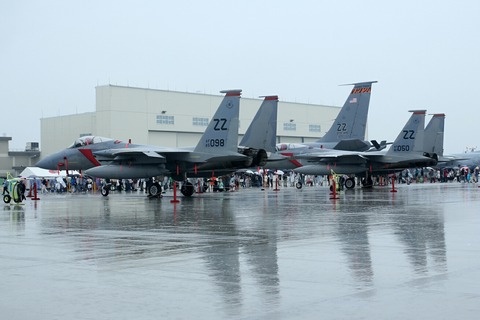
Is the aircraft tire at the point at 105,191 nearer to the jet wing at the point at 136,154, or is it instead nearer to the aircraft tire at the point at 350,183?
the jet wing at the point at 136,154

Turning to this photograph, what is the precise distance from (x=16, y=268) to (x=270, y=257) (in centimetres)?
369

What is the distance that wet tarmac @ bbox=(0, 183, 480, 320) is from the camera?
6746mm

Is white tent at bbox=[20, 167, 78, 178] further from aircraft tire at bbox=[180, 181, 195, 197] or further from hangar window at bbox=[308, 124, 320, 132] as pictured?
hangar window at bbox=[308, 124, 320, 132]

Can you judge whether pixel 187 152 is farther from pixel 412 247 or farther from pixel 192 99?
pixel 192 99

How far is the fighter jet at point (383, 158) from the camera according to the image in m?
38.8

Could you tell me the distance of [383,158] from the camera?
39625 mm

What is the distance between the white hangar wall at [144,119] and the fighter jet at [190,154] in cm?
3287

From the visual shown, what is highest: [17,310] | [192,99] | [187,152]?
[192,99]

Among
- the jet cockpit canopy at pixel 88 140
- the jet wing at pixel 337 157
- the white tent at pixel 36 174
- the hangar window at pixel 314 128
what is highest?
the hangar window at pixel 314 128

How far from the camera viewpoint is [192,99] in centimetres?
7438

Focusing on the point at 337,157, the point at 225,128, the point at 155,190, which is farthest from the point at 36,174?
the point at 225,128

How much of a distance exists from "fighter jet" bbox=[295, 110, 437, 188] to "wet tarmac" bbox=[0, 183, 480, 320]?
73.3ft

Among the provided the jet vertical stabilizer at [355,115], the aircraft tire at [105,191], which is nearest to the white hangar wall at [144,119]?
the jet vertical stabilizer at [355,115]

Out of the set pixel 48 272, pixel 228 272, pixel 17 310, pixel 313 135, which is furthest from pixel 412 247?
pixel 313 135
